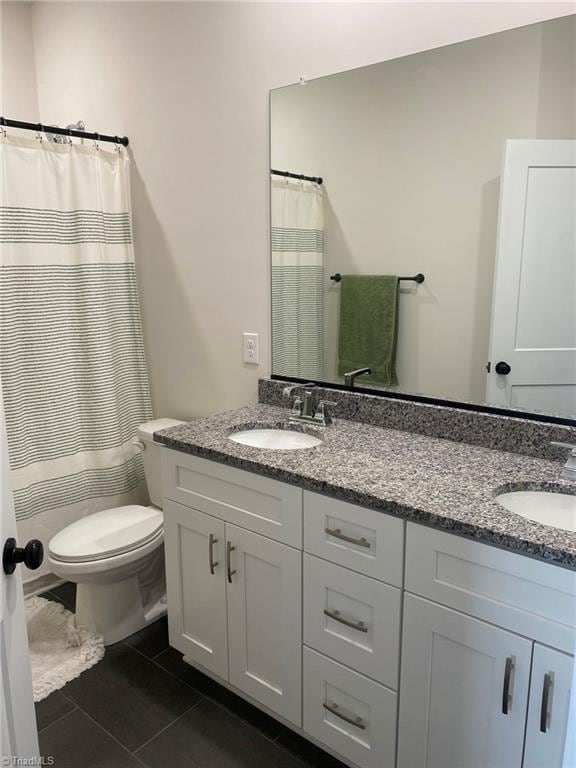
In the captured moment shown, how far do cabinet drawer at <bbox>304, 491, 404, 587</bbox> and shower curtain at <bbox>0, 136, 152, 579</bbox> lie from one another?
4.34ft

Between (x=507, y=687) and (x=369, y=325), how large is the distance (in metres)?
1.12

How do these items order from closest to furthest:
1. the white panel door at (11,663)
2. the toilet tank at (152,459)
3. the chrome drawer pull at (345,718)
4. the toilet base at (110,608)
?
the white panel door at (11,663) < the chrome drawer pull at (345,718) < the toilet base at (110,608) < the toilet tank at (152,459)

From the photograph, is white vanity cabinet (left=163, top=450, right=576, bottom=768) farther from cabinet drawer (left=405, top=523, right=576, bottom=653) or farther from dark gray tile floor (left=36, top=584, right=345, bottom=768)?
dark gray tile floor (left=36, top=584, right=345, bottom=768)

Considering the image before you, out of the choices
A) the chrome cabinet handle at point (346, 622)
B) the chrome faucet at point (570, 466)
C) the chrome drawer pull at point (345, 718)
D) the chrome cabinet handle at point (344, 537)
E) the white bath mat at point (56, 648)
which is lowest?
the white bath mat at point (56, 648)

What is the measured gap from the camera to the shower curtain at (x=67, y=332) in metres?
2.12

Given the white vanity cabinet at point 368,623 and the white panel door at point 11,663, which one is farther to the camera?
the white vanity cabinet at point 368,623

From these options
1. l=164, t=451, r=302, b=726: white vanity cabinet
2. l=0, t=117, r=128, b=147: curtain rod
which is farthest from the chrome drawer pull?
l=0, t=117, r=128, b=147: curtain rod

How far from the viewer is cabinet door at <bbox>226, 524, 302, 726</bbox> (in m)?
1.51

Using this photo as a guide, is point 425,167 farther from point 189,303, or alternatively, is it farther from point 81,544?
point 81,544

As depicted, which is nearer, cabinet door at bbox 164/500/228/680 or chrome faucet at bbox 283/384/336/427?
cabinet door at bbox 164/500/228/680

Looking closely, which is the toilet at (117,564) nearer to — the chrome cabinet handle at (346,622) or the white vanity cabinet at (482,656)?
the chrome cabinet handle at (346,622)

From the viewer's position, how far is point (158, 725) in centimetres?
173

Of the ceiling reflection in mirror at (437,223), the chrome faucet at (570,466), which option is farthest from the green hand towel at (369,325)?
the chrome faucet at (570,466)

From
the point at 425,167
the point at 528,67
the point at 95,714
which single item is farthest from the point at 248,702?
the point at 528,67
